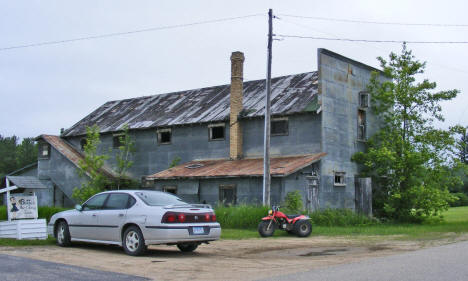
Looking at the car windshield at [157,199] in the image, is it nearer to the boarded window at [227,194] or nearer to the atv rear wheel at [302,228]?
the atv rear wheel at [302,228]

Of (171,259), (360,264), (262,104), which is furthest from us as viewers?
(262,104)

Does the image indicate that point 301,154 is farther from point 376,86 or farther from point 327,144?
point 376,86

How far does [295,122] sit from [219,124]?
14.2 feet

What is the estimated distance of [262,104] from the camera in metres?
28.0

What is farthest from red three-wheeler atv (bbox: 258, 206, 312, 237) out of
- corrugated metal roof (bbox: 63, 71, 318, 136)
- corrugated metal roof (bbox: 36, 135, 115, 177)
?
corrugated metal roof (bbox: 36, 135, 115, 177)

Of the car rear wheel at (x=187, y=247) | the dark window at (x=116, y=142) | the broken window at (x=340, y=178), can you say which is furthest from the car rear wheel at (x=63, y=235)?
the dark window at (x=116, y=142)

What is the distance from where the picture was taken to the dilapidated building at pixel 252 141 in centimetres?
2480

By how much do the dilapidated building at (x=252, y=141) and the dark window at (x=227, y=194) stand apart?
46 mm

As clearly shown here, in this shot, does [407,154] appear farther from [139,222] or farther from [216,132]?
[139,222]

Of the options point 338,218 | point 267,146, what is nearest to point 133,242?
point 267,146

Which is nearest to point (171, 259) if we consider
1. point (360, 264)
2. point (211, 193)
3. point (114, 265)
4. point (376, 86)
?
point (114, 265)

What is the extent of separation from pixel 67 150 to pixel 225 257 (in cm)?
2352

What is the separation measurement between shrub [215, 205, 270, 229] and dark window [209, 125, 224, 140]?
749 cm

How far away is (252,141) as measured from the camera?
27.4 metres
